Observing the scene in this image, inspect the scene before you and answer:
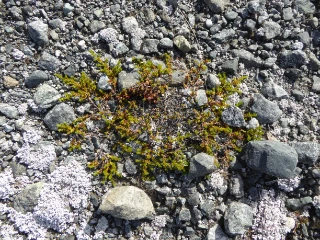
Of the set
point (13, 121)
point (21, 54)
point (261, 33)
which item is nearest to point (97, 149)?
point (13, 121)

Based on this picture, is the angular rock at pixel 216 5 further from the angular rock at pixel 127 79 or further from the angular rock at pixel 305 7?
the angular rock at pixel 127 79

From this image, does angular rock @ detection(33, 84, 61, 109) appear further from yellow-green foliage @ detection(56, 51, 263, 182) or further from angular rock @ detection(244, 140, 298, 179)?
angular rock @ detection(244, 140, 298, 179)

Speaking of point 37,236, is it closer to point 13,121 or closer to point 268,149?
point 13,121

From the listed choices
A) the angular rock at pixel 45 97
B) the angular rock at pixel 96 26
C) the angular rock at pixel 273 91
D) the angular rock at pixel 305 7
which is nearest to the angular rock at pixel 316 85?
the angular rock at pixel 273 91

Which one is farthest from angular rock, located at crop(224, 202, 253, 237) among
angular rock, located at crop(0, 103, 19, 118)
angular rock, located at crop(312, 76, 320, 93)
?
angular rock, located at crop(0, 103, 19, 118)

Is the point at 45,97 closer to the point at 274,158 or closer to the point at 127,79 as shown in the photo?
the point at 127,79

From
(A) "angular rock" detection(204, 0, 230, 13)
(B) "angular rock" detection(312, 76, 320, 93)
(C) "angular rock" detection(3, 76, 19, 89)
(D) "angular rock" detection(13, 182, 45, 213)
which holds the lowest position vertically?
(D) "angular rock" detection(13, 182, 45, 213)

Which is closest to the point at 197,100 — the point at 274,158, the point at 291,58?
the point at 274,158
